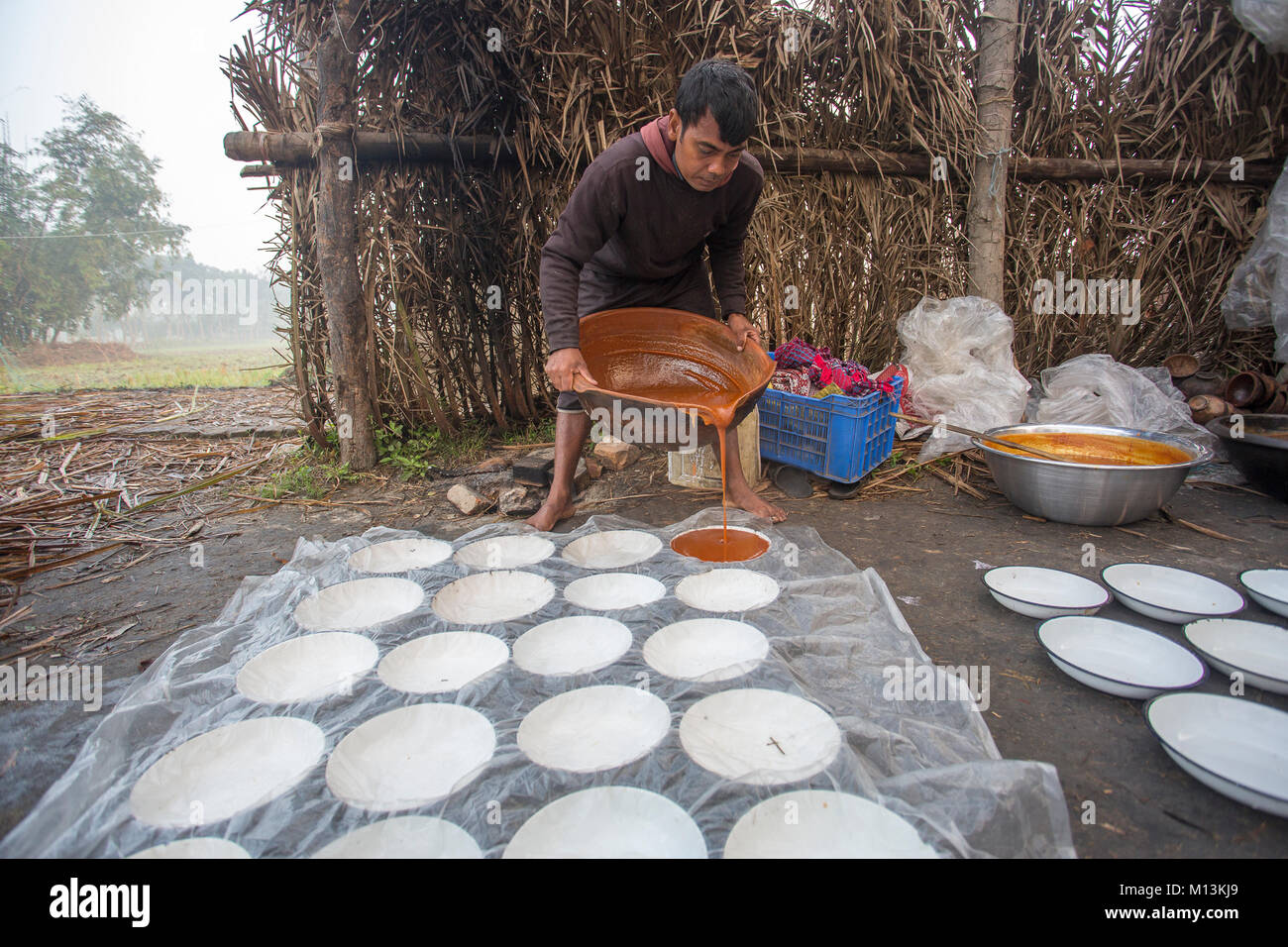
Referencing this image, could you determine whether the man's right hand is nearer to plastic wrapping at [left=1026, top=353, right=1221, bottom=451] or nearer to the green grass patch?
the green grass patch

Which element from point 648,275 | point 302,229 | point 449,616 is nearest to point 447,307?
point 302,229

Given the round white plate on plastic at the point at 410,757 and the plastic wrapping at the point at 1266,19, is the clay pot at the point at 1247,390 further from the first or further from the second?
the round white plate on plastic at the point at 410,757

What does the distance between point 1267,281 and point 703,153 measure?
12.2 ft

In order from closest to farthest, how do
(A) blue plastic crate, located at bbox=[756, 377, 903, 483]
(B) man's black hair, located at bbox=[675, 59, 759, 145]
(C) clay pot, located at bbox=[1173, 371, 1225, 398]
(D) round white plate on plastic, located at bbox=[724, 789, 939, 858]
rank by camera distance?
(D) round white plate on plastic, located at bbox=[724, 789, 939, 858]
(B) man's black hair, located at bbox=[675, 59, 759, 145]
(A) blue plastic crate, located at bbox=[756, 377, 903, 483]
(C) clay pot, located at bbox=[1173, 371, 1225, 398]

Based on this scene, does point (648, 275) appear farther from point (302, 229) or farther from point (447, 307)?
point (302, 229)

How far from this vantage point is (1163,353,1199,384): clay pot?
359 centimetres

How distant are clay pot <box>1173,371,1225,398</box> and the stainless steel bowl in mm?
1473

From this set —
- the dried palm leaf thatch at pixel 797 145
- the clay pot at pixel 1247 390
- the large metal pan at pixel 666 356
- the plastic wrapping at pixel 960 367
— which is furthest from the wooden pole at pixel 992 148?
the large metal pan at pixel 666 356

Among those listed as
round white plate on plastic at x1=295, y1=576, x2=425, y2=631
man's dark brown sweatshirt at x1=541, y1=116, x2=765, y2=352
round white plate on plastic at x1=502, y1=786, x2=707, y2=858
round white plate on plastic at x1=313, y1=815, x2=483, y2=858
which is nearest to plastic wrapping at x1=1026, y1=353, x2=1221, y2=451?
man's dark brown sweatshirt at x1=541, y1=116, x2=765, y2=352

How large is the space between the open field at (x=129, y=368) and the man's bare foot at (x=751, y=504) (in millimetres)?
4389

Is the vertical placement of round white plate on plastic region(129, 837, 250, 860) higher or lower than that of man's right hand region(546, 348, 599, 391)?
lower

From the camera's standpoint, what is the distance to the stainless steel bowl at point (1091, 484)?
88.3 inches
